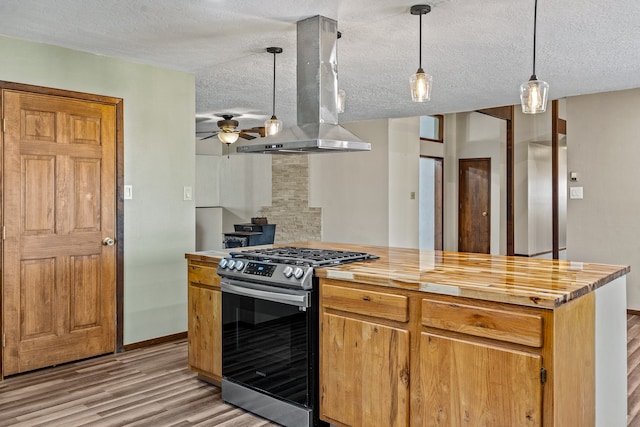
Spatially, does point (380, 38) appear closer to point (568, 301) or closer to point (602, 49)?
point (602, 49)

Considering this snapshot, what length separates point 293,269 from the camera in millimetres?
2498

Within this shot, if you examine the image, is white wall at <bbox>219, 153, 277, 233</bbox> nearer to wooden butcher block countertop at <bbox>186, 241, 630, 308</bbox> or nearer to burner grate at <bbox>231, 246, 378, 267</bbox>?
burner grate at <bbox>231, 246, 378, 267</bbox>

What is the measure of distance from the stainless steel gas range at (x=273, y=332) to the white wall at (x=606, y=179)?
11.6ft

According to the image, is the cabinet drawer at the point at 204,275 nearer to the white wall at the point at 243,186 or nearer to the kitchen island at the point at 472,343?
the kitchen island at the point at 472,343

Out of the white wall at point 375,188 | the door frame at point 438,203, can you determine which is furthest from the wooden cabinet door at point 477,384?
the door frame at point 438,203

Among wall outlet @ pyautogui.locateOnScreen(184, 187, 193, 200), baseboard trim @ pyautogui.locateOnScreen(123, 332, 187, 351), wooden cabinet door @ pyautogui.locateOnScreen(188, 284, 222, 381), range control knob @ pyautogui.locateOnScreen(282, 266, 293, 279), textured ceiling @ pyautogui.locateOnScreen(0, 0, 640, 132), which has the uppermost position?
textured ceiling @ pyautogui.locateOnScreen(0, 0, 640, 132)

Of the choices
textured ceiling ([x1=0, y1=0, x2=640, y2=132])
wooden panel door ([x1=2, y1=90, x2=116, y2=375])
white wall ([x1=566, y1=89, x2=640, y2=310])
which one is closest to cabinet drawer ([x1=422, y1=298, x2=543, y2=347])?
textured ceiling ([x1=0, y1=0, x2=640, y2=132])

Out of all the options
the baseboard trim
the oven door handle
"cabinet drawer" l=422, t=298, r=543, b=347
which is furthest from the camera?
the baseboard trim

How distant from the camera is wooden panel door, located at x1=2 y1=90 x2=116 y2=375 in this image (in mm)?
3297

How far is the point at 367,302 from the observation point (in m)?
2.27

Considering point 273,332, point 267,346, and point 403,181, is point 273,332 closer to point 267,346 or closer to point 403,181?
point 267,346

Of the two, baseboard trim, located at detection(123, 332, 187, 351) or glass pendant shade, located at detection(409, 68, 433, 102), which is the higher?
glass pendant shade, located at detection(409, 68, 433, 102)

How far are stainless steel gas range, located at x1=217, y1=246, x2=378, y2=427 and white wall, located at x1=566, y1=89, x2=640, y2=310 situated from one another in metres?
3.55

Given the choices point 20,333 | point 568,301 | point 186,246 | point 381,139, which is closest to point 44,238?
point 20,333
